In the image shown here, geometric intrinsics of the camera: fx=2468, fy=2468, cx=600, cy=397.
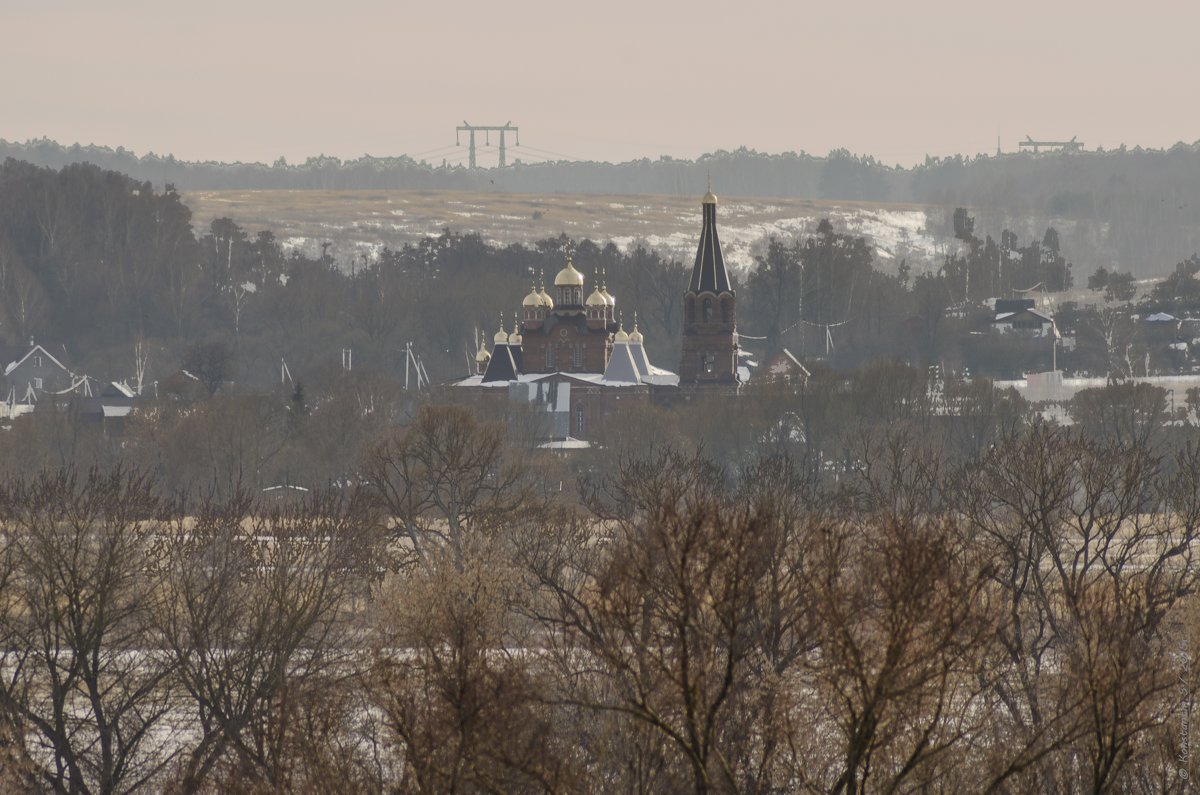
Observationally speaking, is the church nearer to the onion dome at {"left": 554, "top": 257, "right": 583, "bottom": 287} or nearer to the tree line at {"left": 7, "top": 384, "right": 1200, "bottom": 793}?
the onion dome at {"left": 554, "top": 257, "right": 583, "bottom": 287}

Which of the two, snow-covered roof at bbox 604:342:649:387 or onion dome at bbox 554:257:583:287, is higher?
onion dome at bbox 554:257:583:287

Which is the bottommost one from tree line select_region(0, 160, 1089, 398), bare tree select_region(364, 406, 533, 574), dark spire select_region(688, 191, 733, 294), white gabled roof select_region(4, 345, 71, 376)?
white gabled roof select_region(4, 345, 71, 376)

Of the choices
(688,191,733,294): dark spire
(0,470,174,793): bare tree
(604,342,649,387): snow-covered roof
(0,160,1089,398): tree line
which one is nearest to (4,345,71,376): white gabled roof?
(0,160,1089,398): tree line

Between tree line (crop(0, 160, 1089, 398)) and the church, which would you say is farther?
tree line (crop(0, 160, 1089, 398))

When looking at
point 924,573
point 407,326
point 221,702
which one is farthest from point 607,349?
point 924,573

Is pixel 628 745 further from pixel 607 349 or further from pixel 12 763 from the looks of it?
pixel 607 349

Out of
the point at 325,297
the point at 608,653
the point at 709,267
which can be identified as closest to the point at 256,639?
the point at 608,653

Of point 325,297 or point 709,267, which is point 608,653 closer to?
point 709,267
